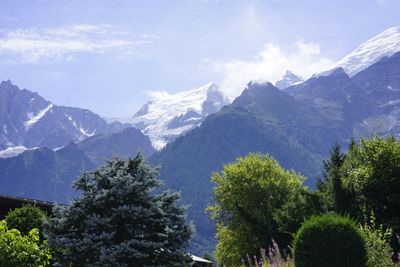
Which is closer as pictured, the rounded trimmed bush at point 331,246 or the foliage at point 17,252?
the foliage at point 17,252

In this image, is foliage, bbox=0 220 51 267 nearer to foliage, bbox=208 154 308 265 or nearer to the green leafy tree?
the green leafy tree

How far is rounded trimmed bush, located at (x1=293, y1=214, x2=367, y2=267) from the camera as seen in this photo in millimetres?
14070

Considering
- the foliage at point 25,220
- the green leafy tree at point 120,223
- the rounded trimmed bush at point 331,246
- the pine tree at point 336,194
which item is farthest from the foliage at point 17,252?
the pine tree at point 336,194

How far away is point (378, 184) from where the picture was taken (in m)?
32.0

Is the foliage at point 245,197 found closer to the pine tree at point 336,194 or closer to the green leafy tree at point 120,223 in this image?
the pine tree at point 336,194

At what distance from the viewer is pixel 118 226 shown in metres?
16.4

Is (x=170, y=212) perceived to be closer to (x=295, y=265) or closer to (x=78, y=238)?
(x=78, y=238)

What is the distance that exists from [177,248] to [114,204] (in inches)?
93.5

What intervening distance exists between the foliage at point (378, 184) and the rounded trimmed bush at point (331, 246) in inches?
635

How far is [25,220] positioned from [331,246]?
14.8 metres

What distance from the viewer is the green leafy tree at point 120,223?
1553cm

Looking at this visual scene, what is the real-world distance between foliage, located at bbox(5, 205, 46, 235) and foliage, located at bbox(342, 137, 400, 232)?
17.0 meters

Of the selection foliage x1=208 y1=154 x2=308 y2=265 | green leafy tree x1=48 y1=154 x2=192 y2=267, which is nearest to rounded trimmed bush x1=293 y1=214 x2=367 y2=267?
green leafy tree x1=48 y1=154 x2=192 y2=267

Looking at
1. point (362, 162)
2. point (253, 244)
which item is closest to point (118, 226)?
point (362, 162)
